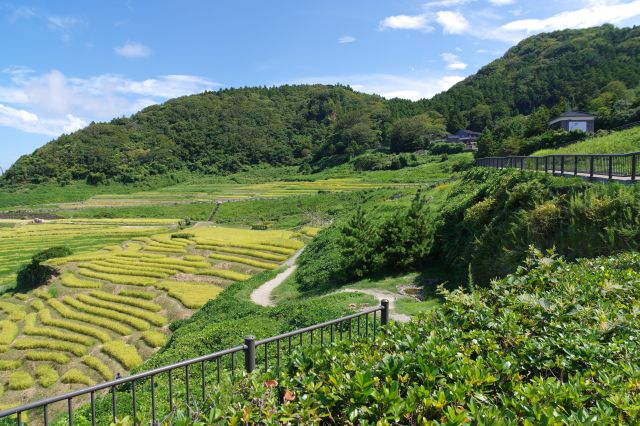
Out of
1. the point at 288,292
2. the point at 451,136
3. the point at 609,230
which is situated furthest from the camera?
the point at 451,136

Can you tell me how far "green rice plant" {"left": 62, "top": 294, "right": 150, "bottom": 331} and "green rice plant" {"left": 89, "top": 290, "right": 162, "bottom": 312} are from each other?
1161 millimetres

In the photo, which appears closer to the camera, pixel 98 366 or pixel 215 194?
pixel 98 366

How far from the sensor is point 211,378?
415 inches

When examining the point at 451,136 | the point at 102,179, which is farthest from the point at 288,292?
the point at 102,179

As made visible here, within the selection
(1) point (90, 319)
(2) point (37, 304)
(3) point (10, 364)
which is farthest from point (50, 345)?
(2) point (37, 304)

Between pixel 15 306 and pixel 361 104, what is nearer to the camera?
pixel 15 306

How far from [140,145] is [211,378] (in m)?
131

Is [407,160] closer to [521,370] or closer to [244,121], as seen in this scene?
[521,370]

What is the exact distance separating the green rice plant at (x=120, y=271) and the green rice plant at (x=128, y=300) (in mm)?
3333

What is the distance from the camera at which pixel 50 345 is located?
21.2 metres

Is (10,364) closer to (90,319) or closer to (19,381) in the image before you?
(19,381)

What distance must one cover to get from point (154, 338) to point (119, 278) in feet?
38.0

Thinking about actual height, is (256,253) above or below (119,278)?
above

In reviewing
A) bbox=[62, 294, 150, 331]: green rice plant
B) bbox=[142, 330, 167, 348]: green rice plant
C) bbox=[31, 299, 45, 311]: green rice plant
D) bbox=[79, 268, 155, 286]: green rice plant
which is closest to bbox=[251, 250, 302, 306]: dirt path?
bbox=[142, 330, 167, 348]: green rice plant
